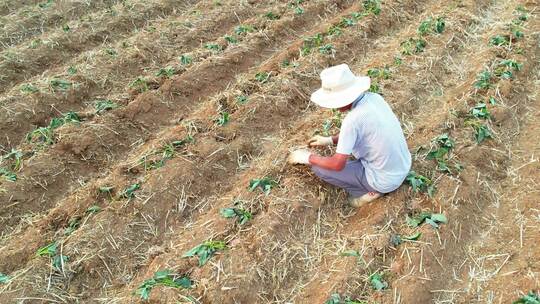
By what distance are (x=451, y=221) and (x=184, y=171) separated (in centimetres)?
283

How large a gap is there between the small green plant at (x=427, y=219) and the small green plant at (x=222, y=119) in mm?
2568

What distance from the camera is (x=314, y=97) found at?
4484 mm

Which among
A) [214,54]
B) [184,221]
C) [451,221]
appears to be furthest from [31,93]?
[451,221]

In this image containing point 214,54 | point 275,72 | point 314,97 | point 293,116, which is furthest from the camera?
point 214,54

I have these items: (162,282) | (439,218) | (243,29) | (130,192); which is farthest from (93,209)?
(243,29)

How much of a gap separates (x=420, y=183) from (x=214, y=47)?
4.30 m

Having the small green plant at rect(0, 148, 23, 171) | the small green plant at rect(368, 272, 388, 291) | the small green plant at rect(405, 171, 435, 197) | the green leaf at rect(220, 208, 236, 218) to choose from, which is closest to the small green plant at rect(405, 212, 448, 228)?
the small green plant at rect(405, 171, 435, 197)

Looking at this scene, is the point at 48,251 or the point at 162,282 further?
the point at 48,251

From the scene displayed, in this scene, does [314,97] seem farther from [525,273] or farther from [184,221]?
[525,273]

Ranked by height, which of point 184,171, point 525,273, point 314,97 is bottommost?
point 525,273

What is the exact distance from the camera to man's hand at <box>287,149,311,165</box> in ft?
16.1

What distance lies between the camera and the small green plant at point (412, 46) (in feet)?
24.2

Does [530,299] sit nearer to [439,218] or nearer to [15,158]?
[439,218]

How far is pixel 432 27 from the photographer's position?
26.2 ft
